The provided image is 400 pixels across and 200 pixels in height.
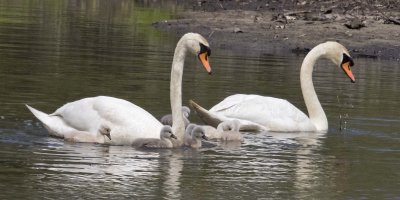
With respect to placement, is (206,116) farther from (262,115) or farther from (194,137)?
(194,137)

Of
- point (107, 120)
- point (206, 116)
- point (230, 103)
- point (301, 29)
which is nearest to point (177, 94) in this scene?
point (107, 120)

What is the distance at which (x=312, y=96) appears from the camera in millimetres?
15508

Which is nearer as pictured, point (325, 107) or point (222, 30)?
point (325, 107)

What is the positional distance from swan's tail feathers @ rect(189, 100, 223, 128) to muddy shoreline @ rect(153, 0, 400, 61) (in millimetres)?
12898

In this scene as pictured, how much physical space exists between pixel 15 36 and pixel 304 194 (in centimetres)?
1794

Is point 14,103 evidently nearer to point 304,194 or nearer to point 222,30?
point 304,194

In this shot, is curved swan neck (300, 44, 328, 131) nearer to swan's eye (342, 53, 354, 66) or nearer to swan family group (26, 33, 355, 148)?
swan's eye (342, 53, 354, 66)

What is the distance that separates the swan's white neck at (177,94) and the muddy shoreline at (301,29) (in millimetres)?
14673

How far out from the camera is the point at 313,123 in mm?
14859

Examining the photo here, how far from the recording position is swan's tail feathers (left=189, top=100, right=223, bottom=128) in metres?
13.9

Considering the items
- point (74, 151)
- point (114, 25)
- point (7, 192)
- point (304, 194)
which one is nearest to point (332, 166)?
point (304, 194)

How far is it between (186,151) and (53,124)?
5.16ft

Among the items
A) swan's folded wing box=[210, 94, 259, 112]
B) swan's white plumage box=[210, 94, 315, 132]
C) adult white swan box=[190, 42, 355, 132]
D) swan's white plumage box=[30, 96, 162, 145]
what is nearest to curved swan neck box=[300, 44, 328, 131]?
adult white swan box=[190, 42, 355, 132]

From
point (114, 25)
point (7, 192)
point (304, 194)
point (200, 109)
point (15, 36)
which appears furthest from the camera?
point (114, 25)
